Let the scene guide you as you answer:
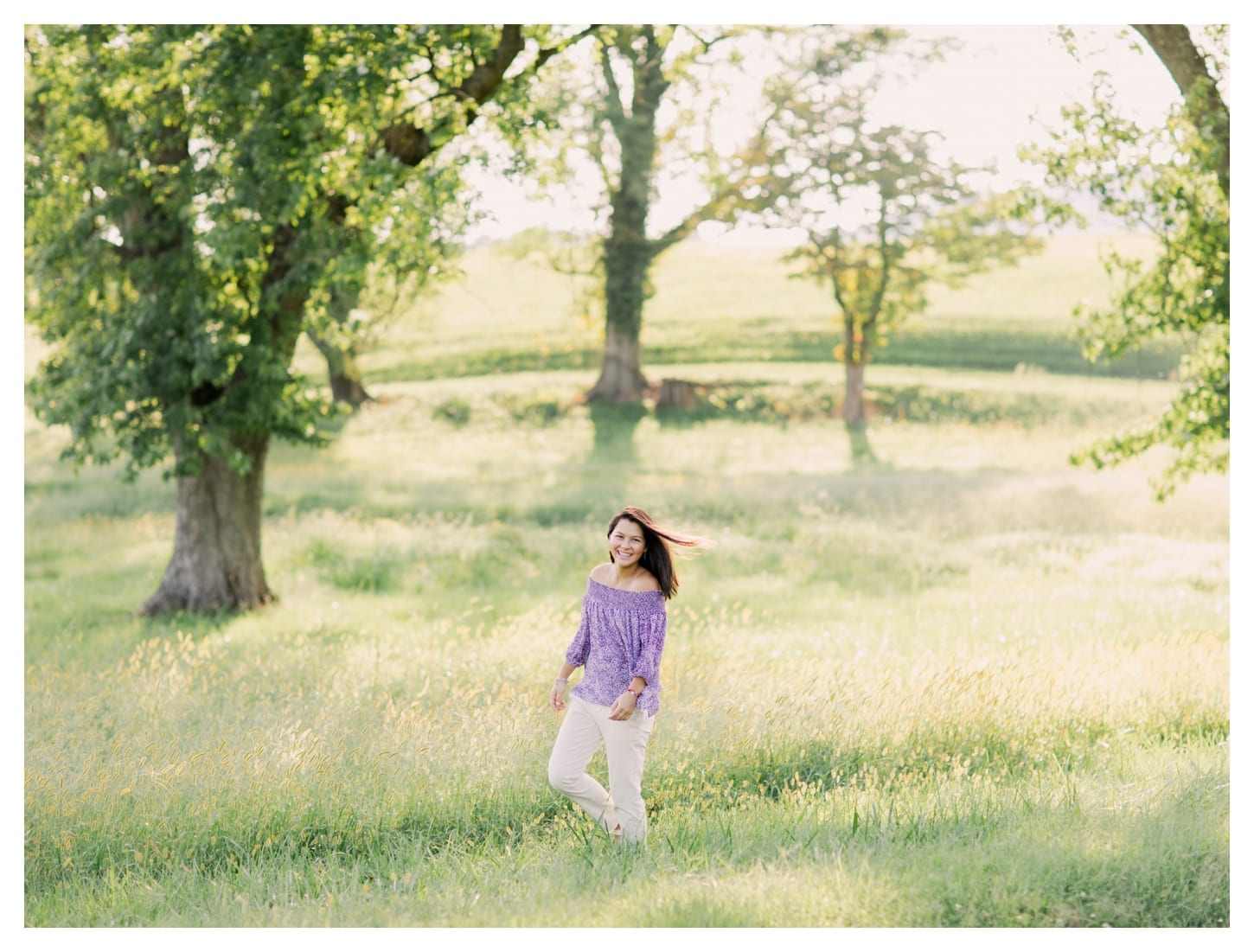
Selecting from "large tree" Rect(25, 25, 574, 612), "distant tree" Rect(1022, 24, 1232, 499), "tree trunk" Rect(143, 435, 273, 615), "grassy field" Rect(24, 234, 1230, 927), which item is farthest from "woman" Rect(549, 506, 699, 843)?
"tree trunk" Rect(143, 435, 273, 615)

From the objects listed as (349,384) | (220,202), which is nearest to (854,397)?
(349,384)

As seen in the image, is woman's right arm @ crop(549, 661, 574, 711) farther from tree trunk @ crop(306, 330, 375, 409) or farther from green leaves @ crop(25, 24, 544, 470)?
tree trunk @ crop(306, 330, 375, 409)

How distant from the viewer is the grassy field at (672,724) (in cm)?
571

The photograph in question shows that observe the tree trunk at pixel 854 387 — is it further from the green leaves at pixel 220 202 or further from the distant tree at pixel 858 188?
the green leaves at pixel 220 202

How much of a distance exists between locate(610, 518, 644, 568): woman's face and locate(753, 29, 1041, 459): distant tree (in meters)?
27.0

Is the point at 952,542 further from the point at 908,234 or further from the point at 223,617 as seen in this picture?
the point at 908,234

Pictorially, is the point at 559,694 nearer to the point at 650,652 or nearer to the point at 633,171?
the point at 650,652

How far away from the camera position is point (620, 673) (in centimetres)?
611

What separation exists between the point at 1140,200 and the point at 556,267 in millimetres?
23808

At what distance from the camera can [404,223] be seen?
11141 mm

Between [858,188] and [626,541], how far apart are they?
31004 mm

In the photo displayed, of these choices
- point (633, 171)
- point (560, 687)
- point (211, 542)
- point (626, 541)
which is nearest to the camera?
point (626, 541)

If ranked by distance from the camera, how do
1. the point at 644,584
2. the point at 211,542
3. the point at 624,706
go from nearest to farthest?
1. the point at 624,706
2. the point at 644,584
3. the point at 211,542

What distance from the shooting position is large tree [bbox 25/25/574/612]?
1077 centimetres
